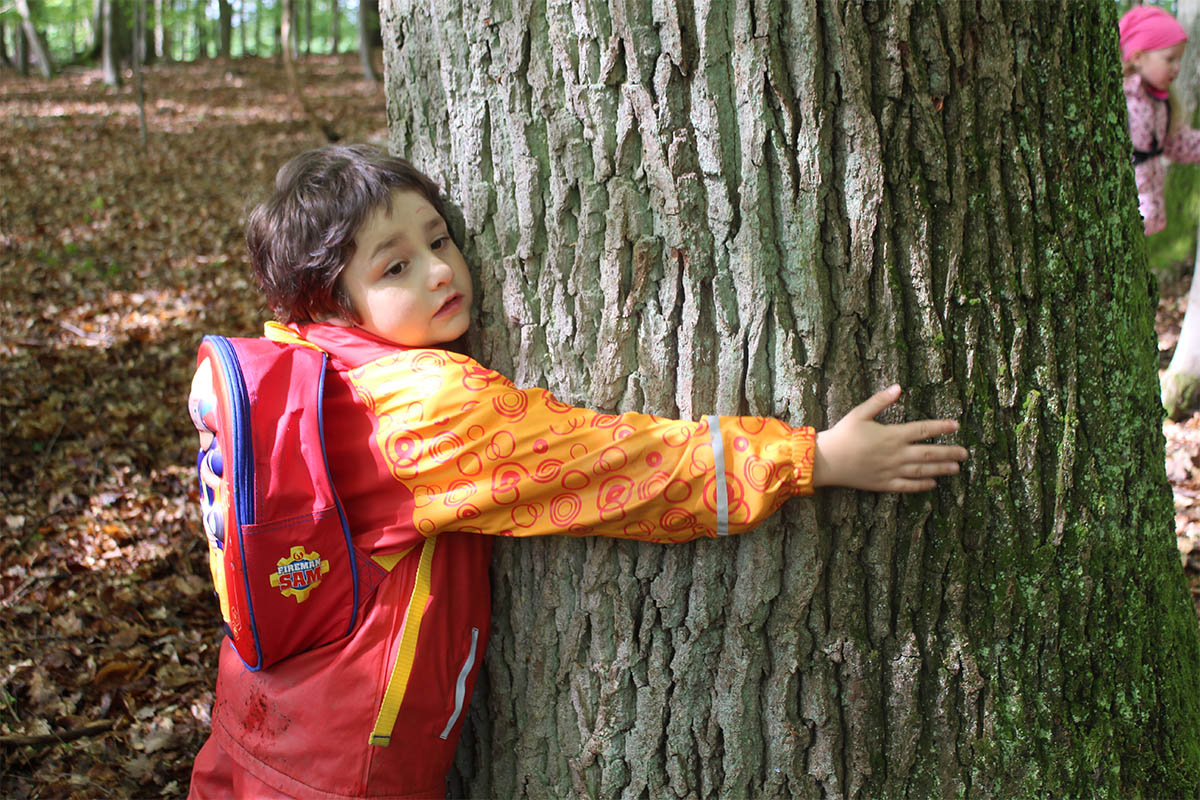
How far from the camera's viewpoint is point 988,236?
5.79 ft

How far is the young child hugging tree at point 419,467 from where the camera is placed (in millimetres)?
1735

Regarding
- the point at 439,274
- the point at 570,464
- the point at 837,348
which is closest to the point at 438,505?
the point at 570,464

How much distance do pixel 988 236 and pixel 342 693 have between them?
5.37 feet

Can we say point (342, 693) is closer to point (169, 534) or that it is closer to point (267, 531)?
point (267, 531)

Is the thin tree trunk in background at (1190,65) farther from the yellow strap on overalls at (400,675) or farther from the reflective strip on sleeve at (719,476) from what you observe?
the yellow strap on overalls at (400,675)

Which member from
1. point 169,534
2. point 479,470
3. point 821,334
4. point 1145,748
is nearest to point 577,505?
point 479,470

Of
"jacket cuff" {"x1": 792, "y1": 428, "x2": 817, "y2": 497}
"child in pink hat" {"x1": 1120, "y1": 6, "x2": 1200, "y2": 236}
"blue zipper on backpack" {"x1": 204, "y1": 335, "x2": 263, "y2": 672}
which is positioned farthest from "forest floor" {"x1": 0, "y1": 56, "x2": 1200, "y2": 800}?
"jacket cuff" {"x1": 792, "y1": 428, "x2": 817, "y2": 497}

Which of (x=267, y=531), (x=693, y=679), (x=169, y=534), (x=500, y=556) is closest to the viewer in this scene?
(x=267, y=531)

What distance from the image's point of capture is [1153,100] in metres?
4.89

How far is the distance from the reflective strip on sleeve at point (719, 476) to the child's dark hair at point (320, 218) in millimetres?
845

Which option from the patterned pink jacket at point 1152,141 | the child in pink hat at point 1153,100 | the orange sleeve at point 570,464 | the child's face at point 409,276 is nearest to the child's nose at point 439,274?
the child's face at point 409,276

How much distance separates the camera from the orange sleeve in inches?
67.4

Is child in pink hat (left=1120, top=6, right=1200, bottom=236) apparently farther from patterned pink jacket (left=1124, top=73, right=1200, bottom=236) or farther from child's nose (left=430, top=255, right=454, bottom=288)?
child's nose (left=430, top=255, right=454, bottom=288)

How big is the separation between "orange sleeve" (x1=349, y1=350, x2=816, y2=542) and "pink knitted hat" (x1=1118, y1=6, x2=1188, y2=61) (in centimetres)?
412
